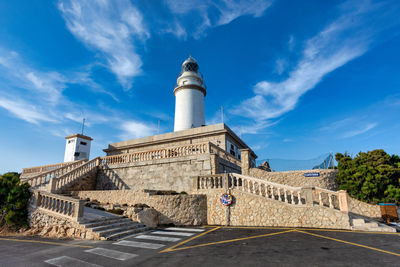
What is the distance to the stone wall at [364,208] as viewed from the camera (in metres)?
13.9

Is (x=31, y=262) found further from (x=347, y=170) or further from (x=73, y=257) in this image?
(x=347, y=170)

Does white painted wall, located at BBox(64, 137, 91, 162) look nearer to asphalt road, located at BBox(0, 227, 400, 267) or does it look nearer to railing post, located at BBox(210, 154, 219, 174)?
asphalt road, located at BBox(0, 227, 400, 267)

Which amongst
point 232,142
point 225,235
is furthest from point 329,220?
point 232,142

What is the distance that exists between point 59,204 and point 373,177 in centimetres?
1950

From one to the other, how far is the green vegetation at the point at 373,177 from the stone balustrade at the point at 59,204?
1705cm

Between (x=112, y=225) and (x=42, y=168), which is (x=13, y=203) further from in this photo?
(x=42, y=168)

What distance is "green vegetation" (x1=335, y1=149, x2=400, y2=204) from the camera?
13.8m

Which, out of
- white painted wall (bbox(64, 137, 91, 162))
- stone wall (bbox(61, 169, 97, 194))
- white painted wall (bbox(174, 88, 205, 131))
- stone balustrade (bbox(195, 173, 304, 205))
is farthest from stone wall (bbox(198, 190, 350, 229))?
white painted wall (bbox(64, 137, 91, 162))

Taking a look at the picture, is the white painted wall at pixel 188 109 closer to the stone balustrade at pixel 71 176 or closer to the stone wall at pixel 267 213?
the stone balustrade at pixel 71 176

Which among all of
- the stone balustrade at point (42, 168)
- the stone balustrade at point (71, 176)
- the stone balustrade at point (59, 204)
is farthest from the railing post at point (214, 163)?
the stone balustrade at point (42, 168)

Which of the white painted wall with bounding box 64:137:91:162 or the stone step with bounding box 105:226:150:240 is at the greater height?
the white painted wall with bounding box 64:137:91:162

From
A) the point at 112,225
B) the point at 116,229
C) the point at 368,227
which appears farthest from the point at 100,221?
the point at 368,227

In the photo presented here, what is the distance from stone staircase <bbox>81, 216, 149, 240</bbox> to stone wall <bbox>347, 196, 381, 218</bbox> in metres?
14.0

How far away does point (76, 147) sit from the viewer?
3894 cm
